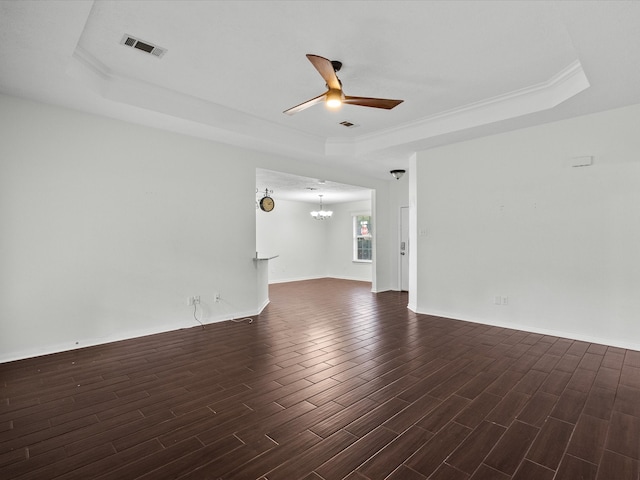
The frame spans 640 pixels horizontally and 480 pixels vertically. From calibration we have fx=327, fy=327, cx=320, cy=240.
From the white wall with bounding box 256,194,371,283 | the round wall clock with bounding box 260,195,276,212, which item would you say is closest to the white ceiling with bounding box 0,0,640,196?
the round wall clock with bounding box 260,195,276,212

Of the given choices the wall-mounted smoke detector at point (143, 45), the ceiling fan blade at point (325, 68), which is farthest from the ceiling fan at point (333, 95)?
the wall-mounted smoke detector at point (143, 45)

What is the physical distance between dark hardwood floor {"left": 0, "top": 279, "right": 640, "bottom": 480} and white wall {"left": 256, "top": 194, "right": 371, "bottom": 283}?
5.76 m

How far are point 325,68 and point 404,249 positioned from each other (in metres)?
5.59

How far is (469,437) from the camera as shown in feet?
6.51

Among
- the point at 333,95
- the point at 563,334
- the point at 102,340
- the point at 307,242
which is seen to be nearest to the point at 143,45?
the point at 333,95

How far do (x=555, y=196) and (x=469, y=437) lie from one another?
3462 mm

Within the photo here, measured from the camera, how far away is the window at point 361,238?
1018 centimetres

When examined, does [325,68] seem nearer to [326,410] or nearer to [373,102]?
[373,102]

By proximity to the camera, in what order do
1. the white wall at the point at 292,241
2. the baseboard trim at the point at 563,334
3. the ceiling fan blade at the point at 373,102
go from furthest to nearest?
the white wall at the point at 292,241, the baseboard trim at the point at 563,334, the ceiling fan blade at the point at 373,102

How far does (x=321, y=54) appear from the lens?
298cm

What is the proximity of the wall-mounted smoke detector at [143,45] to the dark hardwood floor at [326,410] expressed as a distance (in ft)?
9.57

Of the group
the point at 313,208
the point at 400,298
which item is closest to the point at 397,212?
the point at 400,298

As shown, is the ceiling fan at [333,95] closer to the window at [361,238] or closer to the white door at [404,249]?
the white door at [404,249]

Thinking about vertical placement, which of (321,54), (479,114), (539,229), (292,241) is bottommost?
(292,241)
